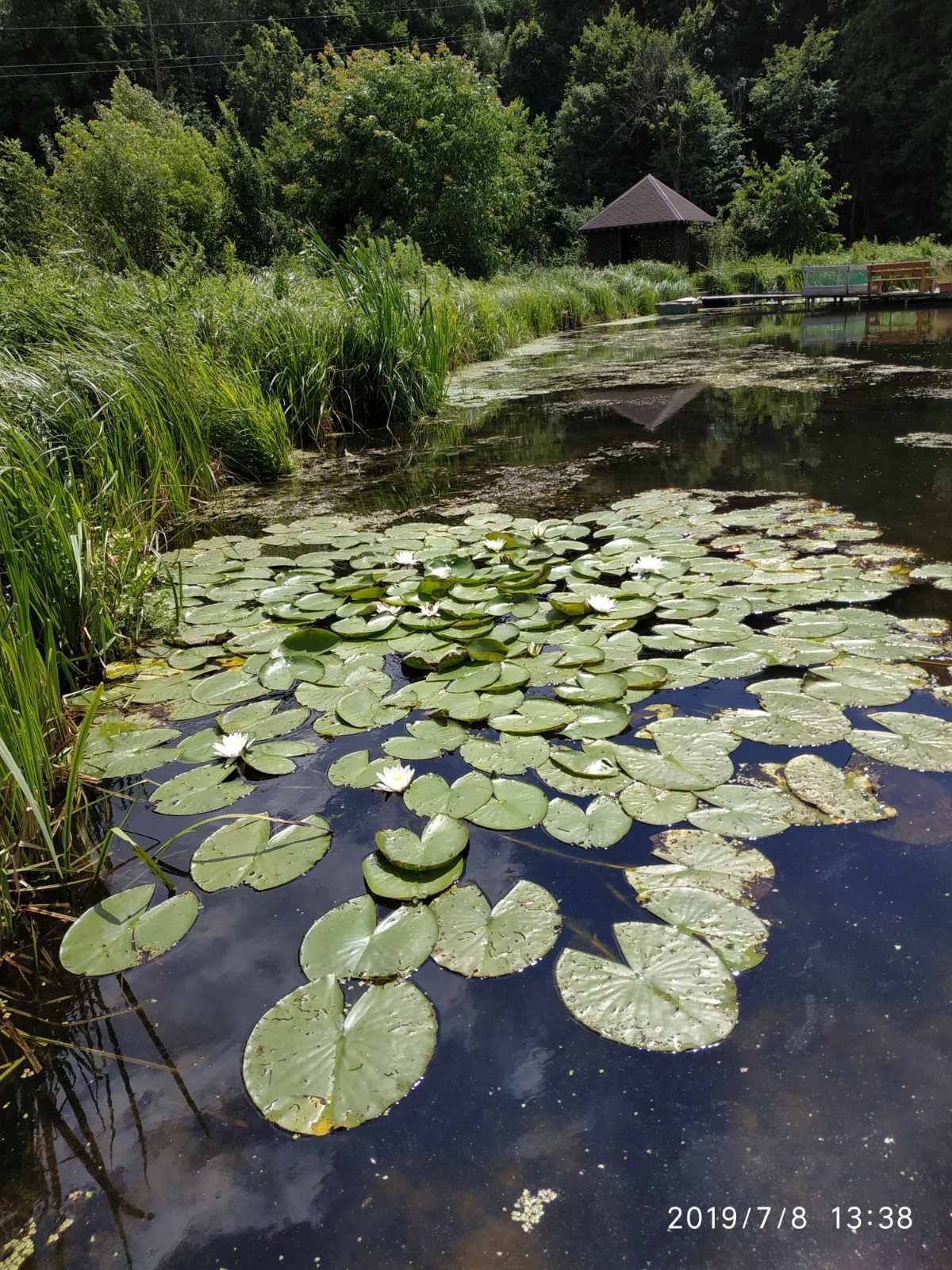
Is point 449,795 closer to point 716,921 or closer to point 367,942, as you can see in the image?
point 367,942

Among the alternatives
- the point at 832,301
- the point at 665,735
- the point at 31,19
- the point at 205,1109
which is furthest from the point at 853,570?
the point at 31,19

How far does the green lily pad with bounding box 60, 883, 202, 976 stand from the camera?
1.05 metres

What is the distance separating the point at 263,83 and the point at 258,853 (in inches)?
1354

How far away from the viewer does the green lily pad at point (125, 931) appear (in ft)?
3.46

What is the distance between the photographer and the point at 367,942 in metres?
1.04

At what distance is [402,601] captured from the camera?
2.12 m

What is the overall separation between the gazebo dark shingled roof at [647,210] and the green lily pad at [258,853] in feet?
68.9

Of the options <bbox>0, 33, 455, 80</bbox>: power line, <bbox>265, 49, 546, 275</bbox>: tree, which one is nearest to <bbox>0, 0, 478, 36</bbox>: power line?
<bbox>0, 33, 455, 80</bbox>: power line

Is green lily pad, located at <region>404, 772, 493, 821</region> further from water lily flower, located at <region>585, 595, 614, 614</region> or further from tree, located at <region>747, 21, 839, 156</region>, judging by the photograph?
tree, located at <region>747, 21, 839, 156</region>

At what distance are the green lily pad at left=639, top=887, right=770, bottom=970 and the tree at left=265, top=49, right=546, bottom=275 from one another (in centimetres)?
1421

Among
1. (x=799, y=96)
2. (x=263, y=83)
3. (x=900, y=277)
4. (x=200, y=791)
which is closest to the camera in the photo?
(x=200, y=791)

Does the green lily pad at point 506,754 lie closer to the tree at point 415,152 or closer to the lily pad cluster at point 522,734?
the lily pad cluster at point 522,734

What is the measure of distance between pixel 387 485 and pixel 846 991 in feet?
10.3

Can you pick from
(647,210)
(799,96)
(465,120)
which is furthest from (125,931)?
(799,96)
